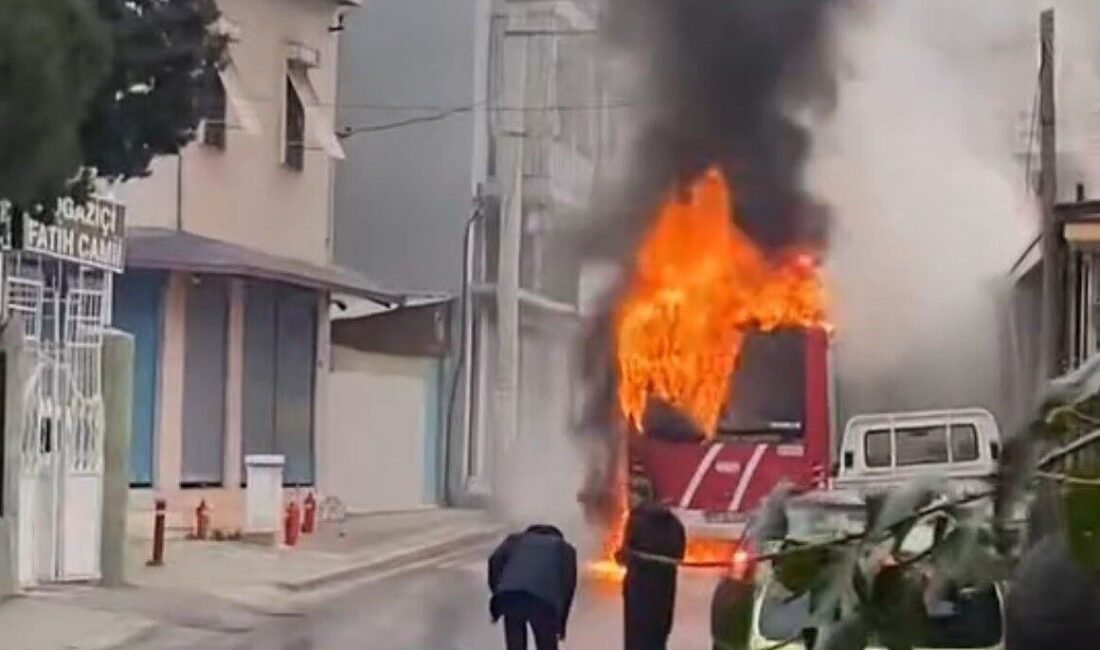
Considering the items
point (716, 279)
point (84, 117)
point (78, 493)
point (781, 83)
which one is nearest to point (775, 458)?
point (716, 279)

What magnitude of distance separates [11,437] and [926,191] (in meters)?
13.1

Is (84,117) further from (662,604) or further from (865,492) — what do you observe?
(865,492)

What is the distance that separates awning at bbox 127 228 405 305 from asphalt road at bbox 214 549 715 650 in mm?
5239

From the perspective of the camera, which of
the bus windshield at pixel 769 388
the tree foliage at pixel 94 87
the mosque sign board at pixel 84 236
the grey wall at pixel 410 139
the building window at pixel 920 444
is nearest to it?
the tree foliage at pixel 94 87

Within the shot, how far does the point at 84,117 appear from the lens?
13133mm

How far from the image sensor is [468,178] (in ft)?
132

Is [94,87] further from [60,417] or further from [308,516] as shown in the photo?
[308,516]

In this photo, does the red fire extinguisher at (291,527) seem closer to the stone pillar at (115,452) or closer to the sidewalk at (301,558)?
the sidewalk at (301,558)

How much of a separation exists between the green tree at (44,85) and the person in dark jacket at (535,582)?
3280mm

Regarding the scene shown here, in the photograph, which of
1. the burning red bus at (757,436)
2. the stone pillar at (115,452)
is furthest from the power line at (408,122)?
the stone pillar at (115,452)

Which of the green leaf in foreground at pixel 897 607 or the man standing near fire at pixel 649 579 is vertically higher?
the green leaf in foreground at pixel 897 607

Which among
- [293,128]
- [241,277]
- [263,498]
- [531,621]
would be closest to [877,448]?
[263,498]

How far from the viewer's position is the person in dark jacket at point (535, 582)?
43.5 ft

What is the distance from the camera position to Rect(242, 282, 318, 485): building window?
3138 cm
